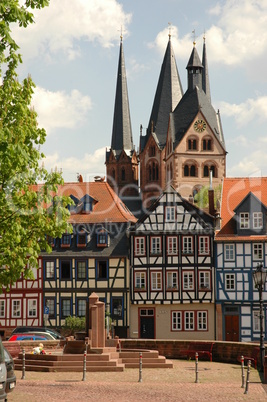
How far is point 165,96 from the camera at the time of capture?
112 meters

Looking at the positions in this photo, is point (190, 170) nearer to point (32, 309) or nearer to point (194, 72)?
point (194, 72)

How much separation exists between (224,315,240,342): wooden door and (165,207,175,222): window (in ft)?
23.6

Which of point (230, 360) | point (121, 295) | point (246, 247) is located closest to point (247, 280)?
point (246, 247)

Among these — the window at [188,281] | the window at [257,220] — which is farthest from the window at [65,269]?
the window at [257,220]

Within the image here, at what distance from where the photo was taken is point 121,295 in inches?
1928

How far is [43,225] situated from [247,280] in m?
28.6

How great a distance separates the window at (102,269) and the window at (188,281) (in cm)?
509

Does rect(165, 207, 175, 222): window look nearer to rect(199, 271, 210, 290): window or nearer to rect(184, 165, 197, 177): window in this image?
rect(199, 271, 210, 290): window

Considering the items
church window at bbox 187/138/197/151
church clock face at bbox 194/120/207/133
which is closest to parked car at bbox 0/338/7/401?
church clock face at bbox 194/120/207/133

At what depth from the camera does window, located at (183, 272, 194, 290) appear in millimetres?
48344

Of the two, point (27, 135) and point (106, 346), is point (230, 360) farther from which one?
point (27, 135)

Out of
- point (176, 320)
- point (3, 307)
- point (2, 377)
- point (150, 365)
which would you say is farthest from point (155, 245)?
point (2, 377)

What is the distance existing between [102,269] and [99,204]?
4.98 m

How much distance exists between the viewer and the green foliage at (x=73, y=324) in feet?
153
